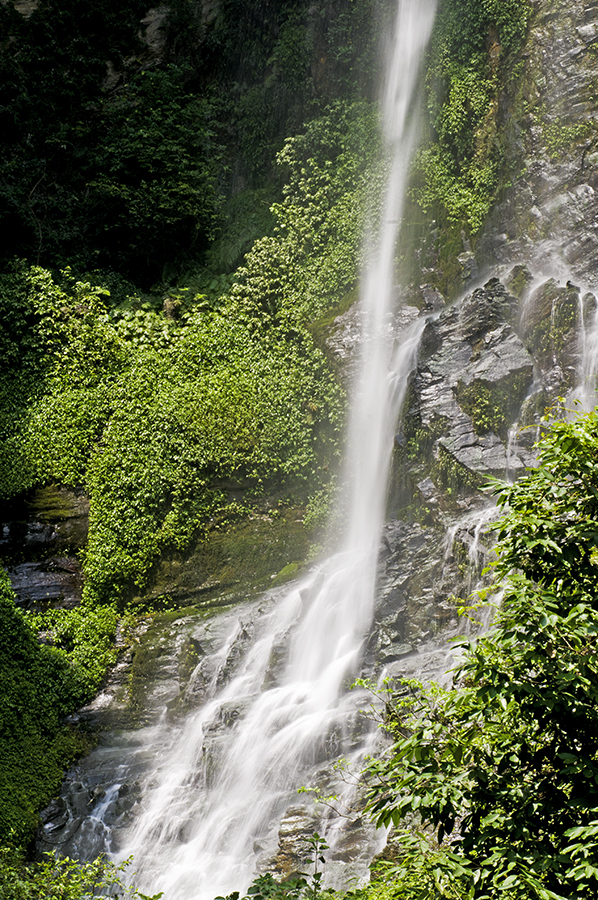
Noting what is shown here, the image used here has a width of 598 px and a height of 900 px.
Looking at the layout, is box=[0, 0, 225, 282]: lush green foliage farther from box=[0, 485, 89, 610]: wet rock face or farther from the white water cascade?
box=[0, 485, 89, 610]: wet rock face

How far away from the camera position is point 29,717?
10.1m

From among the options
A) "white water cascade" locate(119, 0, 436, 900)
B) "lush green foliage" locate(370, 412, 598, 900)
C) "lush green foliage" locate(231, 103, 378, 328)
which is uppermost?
"lush green foliage" locate(231, 103, 378, 328)

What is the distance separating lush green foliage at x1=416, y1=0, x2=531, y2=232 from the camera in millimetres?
13828

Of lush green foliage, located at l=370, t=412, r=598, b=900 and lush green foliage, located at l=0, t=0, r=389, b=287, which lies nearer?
lush green foliage, located at l=370, t=412, r=598, b=900

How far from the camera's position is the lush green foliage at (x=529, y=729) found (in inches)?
112

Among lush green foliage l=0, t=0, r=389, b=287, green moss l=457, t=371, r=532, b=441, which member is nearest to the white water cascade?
green moss l=457, t=371, r=532, b=441

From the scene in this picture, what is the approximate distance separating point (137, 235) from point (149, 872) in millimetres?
13029

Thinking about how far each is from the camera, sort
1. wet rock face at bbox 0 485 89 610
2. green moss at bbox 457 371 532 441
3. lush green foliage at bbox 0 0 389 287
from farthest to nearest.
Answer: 1. lush green foliage at bbox 0 0 389 287
2. wet rock face at bbox 0 485 89 610
3. green moss at bbox 457 371 532 441

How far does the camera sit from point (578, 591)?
324 centimetres

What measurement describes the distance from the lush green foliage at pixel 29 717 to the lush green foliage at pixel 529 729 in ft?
25.0

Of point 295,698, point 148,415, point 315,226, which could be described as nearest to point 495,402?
point 295,698

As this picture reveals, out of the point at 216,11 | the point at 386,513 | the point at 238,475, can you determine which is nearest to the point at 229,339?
the point at 238,475

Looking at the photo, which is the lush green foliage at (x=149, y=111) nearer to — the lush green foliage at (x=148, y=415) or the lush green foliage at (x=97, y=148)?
the lush green foliage at (x=97, y=148)

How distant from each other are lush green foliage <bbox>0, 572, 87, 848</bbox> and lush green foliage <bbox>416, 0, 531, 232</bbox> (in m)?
11.3
